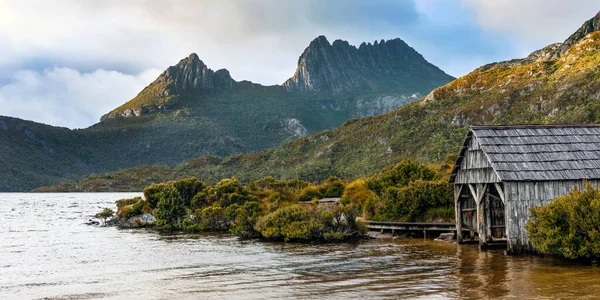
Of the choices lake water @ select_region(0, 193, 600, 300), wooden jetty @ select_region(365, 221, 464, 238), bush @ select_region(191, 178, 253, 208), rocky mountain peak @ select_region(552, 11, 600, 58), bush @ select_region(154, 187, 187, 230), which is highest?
rocky mountain peak @ select_region(552, 11, 600, 58)

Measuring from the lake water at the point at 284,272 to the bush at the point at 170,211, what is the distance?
37.4 feet

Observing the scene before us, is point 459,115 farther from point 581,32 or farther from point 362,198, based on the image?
point 362,198

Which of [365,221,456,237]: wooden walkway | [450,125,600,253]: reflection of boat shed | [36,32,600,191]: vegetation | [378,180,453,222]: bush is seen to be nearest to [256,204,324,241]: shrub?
[365,221,456,237]: wooden walkway

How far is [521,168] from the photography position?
72.1 feet

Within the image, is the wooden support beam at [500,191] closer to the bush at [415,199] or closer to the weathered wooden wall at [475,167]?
the weathered wooden wall at [475,167]

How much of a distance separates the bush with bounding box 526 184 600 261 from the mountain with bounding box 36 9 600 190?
50.7 meters

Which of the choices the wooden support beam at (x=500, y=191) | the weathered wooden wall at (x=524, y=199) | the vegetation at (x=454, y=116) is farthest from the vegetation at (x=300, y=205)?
the vegetation at (x=454, y=116)

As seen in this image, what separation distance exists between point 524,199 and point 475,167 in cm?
298

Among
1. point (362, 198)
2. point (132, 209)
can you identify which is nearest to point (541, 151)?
point (362, 198)

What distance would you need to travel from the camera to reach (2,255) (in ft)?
99.5

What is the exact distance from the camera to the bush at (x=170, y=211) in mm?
44350

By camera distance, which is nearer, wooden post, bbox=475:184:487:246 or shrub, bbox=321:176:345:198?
wooden post, bbox=475:184:487:246

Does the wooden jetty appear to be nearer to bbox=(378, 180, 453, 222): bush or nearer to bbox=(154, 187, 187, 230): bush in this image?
bbox=(378, 180, 453, 222): bush

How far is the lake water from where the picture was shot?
16.4 metres
